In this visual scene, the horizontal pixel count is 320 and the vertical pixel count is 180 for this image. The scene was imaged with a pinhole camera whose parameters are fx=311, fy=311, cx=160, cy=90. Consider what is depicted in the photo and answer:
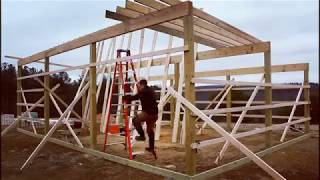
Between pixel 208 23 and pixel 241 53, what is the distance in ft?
4.93

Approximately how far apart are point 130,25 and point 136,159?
7.88ft

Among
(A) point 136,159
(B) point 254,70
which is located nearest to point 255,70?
(B) point 254,70

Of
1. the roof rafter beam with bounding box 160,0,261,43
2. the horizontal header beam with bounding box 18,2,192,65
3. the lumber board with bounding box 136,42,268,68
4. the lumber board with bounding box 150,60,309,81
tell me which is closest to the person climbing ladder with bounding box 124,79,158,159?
the horizontal header beam with bounding box 18,2,192,65

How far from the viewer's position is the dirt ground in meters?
4.97

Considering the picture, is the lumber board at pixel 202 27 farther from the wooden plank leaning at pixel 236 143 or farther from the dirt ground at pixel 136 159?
the dirt ground at pixel 136 159

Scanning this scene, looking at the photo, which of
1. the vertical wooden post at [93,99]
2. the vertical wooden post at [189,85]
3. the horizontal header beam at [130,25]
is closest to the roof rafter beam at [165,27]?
the horizontal header beam at [130,25]

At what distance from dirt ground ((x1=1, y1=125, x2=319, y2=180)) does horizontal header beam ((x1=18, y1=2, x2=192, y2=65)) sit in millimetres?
2321

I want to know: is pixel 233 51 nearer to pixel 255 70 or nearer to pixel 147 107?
pixel 255 70

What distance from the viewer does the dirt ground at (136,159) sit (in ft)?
16.3

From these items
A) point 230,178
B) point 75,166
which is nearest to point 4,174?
point 75,166

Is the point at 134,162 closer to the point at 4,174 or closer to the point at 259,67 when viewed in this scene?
the point at 4,174

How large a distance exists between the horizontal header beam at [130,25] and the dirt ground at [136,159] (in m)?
2.32

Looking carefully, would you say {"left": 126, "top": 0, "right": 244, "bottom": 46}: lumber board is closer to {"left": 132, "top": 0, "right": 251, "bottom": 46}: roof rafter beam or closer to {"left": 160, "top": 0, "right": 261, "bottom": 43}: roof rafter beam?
{"left": 132, "top": 0, "right": 251, "bottom": 46}: roof rafter beam

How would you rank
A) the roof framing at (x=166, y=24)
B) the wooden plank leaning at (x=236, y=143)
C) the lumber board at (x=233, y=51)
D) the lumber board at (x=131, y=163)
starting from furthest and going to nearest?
the lumber board at (x=233, y=51) → the roof framing at (x=166, y=24) → the lumber board at (x=131, y=163) → the wooden plank leaning at (x=236, y=143)
